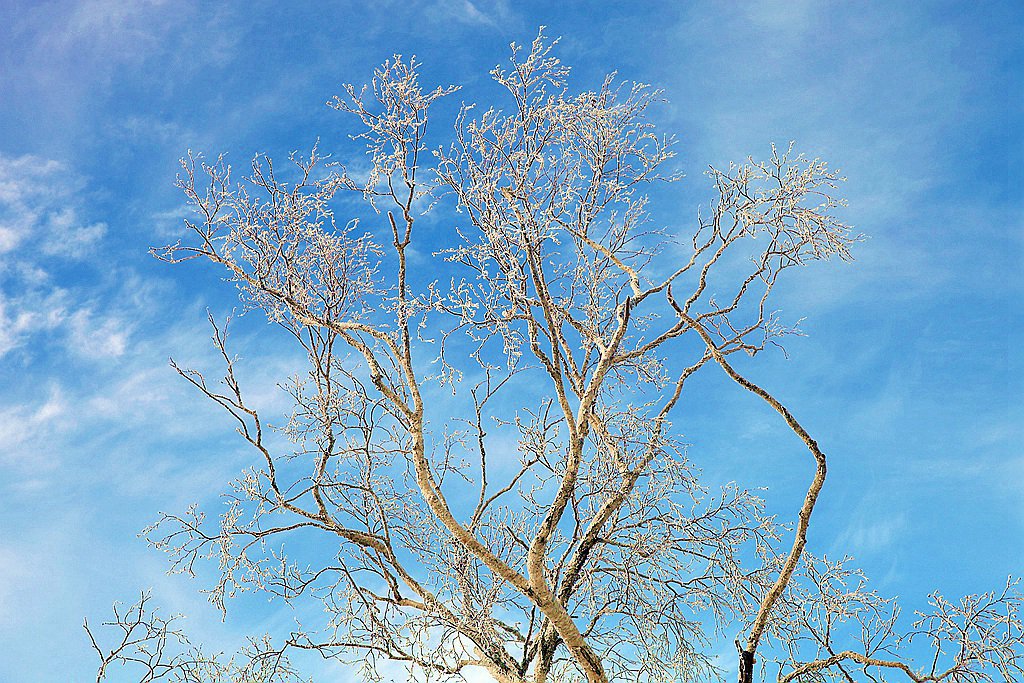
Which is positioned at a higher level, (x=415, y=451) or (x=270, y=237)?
(x=270, y=237)

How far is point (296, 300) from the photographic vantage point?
5.58m

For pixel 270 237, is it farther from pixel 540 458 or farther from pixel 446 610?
pixel 446 610

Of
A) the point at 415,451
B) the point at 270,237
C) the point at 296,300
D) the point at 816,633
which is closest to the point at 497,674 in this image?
the point at 415,451

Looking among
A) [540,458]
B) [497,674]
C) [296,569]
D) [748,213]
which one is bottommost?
[497,674]

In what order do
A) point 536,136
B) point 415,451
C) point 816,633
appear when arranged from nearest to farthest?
point 415,451, point 816,633, point 536,136

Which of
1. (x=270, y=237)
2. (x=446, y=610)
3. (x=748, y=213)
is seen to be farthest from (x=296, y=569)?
(x=748, y=213)

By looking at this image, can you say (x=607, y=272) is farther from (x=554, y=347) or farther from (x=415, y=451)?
(x=415, y=451)

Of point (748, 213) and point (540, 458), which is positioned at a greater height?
point (748, 213)

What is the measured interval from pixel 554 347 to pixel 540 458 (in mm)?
884

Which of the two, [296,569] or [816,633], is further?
[296,569]

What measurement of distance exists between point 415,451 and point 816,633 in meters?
2.77

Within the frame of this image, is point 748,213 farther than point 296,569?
No

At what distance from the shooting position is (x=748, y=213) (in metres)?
5.53

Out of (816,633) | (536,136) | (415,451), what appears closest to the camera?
(415,451)
